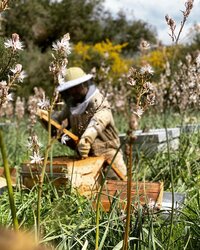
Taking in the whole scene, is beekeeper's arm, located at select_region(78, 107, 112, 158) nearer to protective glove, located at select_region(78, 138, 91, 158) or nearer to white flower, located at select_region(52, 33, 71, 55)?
protective glove, located at select_region(78, 138, 91, 158)

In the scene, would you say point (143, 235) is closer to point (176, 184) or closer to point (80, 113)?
point (176, 184)

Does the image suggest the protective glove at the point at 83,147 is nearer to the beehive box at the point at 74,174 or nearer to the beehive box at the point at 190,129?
the beehive box at the point at 74,174

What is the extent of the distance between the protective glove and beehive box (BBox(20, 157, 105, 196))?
220 mm

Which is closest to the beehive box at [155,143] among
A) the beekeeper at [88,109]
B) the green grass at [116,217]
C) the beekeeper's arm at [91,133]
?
the green grass at [116,217]

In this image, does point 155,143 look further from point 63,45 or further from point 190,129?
point 63,45

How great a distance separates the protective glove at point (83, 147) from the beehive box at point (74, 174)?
22cm

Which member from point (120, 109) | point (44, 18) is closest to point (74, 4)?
point (44, 18)

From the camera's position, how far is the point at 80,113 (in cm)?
482

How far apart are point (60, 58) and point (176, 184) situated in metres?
3.05

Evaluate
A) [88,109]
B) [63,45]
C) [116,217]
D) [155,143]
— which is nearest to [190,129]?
[155,143]

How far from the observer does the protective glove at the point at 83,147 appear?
439 centimetres

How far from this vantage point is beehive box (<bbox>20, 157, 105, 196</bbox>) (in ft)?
12.2

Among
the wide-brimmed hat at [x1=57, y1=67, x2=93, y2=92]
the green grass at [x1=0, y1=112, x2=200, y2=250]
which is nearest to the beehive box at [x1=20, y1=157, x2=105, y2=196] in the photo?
the green grass at [x1=0, y1=112, x2=200, y2=250]

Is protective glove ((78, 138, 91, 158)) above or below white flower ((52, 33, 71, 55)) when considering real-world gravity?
below
